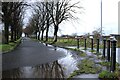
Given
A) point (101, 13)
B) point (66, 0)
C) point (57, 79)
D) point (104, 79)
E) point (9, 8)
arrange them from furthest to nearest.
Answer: point (66, 0) → point (9, 8) → point (101, 13) → point (57, 79) → point (104, 79)

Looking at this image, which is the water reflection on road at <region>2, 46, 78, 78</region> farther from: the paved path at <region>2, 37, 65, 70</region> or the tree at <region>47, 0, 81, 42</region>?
the tree at <region>47, 0, 81, 42</region>

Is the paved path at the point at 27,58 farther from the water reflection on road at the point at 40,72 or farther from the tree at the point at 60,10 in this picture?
the tree at the point at 60,10

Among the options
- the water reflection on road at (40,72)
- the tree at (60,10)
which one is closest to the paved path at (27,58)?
the water reflection on road at (40,72)

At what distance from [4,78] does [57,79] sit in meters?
1.90

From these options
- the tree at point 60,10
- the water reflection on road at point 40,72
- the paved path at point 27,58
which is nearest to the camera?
the water reflection on road at point 40,72

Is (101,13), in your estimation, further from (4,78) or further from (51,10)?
(51,10)

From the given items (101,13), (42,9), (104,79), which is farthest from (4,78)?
(42,9)

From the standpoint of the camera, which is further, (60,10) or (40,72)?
(60,10)

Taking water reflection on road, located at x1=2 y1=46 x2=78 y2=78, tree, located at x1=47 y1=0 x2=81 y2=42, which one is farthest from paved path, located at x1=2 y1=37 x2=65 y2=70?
tree, located at x1=47 y1=0 x2=81 y2=42

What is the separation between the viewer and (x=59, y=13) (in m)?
45.8

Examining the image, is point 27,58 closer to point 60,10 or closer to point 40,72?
point 40,72

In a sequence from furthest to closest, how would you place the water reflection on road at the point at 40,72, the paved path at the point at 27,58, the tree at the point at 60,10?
the tree at the point at 60,10, the paved path at the point at 27,58, the water reflection on road at the point at 40,72

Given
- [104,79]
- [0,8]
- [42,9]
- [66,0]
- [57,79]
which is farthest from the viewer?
[42,9]

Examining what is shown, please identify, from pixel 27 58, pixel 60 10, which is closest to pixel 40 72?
pixel 27 58
